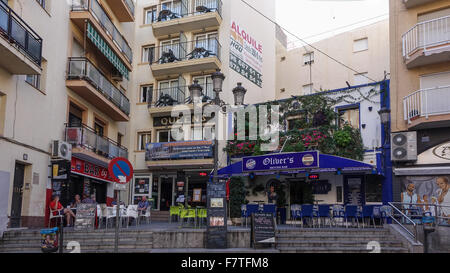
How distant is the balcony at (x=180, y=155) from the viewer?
24.0 metres

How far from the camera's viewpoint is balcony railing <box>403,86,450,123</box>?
17312 mm

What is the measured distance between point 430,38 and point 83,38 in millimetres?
15965

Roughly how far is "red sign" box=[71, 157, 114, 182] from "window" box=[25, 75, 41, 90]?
3.71 meters

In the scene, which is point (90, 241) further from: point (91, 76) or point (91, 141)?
point (91, 76)

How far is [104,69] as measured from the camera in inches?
966

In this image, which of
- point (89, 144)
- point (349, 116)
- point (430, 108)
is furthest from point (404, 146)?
point (89, 144)

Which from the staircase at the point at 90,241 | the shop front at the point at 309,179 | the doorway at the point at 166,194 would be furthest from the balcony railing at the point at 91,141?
the shop front at the point at 309,179

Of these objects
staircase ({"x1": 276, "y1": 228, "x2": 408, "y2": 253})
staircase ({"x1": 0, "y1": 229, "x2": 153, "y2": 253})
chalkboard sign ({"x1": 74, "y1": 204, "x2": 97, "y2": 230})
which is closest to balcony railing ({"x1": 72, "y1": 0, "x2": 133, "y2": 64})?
chalkboard sign ({"x1": 74, "y1": 204, "x2": 97, "y2": 230})

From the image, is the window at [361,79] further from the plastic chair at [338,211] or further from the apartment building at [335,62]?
the plastic chair at [338,211]

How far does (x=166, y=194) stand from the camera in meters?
25.8

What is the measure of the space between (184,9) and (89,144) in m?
11.0

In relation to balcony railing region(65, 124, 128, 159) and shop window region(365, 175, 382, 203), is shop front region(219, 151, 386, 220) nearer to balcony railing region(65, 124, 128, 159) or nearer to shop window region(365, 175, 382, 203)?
shop window region(365, 175, 382, 203)
